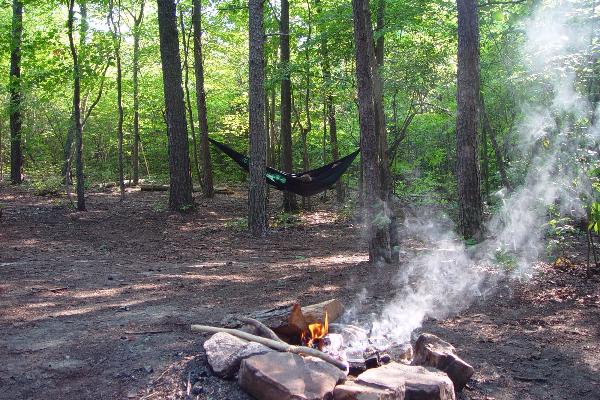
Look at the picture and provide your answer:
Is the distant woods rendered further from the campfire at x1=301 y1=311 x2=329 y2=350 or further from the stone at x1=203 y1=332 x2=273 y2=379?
the stone at x1=203 y1=332 x2=273 y2=379

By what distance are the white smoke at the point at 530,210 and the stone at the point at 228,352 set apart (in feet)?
3.09

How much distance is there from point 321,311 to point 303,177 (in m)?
4.84

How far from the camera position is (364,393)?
209 centimetres

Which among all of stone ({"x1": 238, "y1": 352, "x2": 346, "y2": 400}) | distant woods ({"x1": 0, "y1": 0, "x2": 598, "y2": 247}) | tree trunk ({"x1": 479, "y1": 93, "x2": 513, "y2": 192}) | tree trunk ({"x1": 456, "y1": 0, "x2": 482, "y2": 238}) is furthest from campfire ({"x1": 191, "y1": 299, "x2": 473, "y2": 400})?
tree trunk ({"x1": 479, "y1": 93, "x2": 513, "y2": 192})

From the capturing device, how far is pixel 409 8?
291 inches

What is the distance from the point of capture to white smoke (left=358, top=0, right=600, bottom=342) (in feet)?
12.8

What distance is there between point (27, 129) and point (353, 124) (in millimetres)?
7484

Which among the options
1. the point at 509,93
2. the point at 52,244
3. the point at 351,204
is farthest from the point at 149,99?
the point at 509,93

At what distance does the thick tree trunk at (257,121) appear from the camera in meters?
6.45

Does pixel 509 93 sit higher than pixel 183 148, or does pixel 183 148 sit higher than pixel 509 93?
pixel 509 93

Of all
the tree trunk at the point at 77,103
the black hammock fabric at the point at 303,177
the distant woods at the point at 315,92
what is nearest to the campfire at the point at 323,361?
the distant woods at the point at 315,92

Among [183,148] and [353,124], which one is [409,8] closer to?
[353,124]

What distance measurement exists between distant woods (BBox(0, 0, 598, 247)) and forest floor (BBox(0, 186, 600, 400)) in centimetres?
91

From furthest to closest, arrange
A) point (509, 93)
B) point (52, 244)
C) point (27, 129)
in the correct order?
point (27, 129) → point (509, 93) → point (52, 244)
